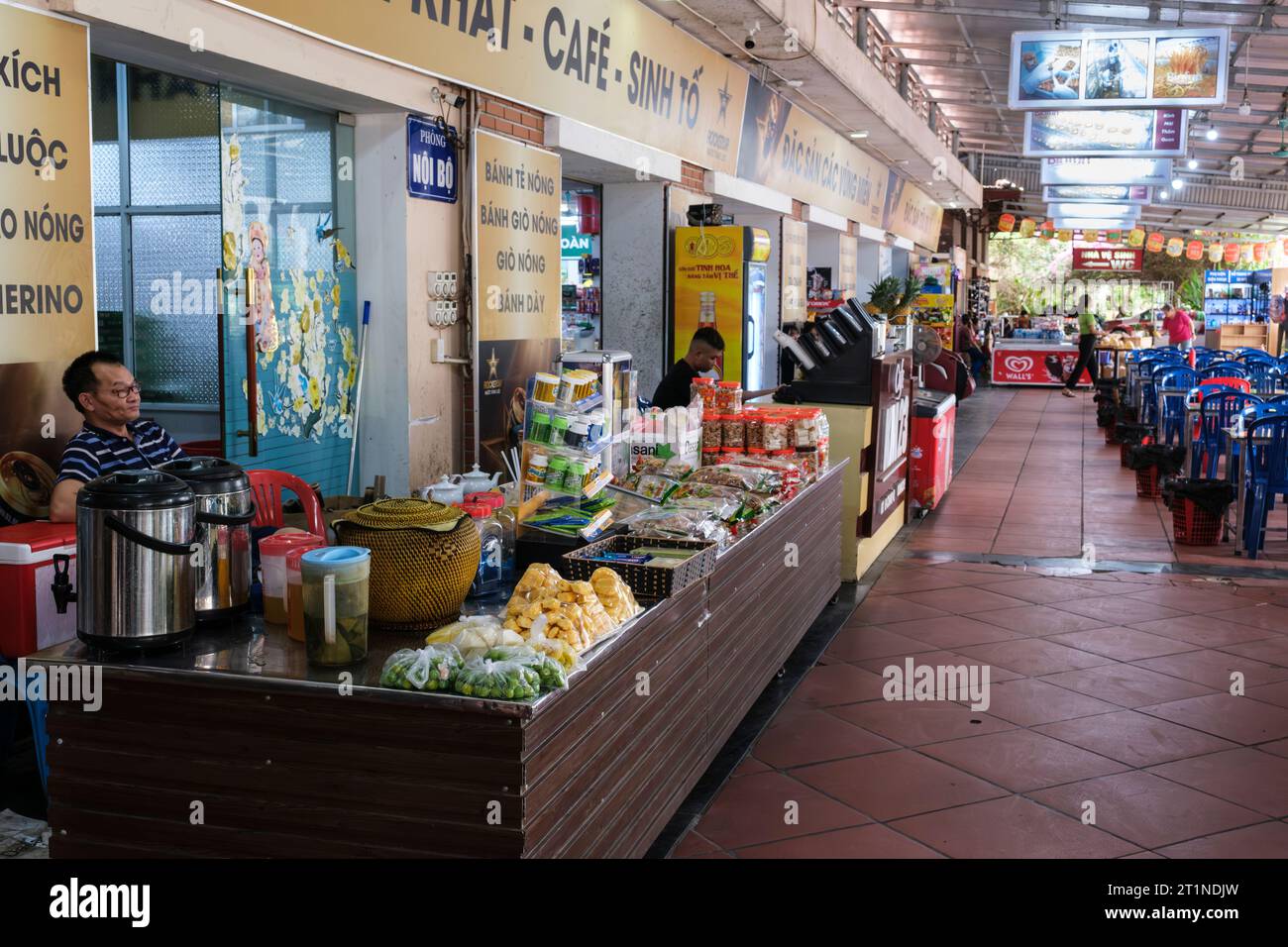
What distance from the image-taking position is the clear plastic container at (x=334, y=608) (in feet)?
8.00

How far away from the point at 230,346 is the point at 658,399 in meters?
2.43

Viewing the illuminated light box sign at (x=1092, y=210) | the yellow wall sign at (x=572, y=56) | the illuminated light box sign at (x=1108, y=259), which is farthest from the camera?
the illuminated light box sign at (x=1108, y=259)

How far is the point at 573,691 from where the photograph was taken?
8.21ft

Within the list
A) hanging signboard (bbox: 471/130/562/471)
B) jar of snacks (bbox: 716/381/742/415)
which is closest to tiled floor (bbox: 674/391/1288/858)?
Result: jar of snacks (bbox: 716/381/742/415)

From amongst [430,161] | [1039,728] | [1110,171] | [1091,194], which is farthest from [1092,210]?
[1039,728]

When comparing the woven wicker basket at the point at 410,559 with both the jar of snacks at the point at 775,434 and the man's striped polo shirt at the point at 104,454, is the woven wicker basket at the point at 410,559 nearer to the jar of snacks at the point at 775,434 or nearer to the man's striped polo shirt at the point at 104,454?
the man's striped polo shirt at the point at 104,454

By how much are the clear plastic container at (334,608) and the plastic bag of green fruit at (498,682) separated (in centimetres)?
27

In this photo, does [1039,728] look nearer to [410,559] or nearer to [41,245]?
[410,559]

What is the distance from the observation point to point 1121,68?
34.7ft

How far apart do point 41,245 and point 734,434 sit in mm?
2886

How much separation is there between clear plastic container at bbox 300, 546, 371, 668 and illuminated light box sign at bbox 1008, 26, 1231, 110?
32.3ft

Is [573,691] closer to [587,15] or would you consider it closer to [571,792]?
[571,792]

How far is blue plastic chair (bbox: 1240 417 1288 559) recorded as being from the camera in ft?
23.5

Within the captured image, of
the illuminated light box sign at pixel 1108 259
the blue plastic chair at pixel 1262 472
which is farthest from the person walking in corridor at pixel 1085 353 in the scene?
the illuminated light box sign at pixel 1108 259
